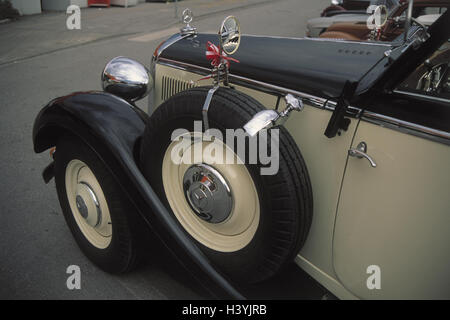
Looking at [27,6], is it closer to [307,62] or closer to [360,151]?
[307,62]

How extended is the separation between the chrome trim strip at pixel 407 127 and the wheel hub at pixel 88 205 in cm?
130

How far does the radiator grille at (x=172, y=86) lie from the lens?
2.12 m

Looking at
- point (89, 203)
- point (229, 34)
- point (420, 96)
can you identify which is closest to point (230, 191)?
point (229, 34)

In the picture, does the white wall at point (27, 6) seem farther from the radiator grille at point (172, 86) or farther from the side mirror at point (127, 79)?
the radiator grille at point (172, 86)

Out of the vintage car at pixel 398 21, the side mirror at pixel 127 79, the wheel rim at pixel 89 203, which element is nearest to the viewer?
the wheel rim at pixel 89 203

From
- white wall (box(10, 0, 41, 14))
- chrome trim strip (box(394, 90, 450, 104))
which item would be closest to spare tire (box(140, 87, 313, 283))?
chrome trim strip (box(394, 90, 450, 104))

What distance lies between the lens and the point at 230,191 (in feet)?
4.72

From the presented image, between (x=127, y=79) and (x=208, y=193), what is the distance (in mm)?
1126

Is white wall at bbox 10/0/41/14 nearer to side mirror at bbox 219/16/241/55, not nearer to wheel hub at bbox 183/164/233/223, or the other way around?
side mirror at bbox 219/16/241/55

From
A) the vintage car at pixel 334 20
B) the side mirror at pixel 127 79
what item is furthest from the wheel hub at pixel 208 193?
the vintage car at pixel 334 20

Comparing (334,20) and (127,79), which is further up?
(334,20)

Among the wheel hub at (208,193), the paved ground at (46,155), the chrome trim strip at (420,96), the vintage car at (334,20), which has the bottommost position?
the paved ground at (46,155)

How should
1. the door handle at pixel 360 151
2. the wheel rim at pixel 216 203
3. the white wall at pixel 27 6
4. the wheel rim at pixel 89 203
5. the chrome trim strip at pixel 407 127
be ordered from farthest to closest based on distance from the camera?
the white wall at pixel 27 6 → the wheel rim at pixel 89 203 → the wheel rim at pixel 216 203 → the door handle at pixel 360 151 → the chrome trim strip at pixel 407 127
